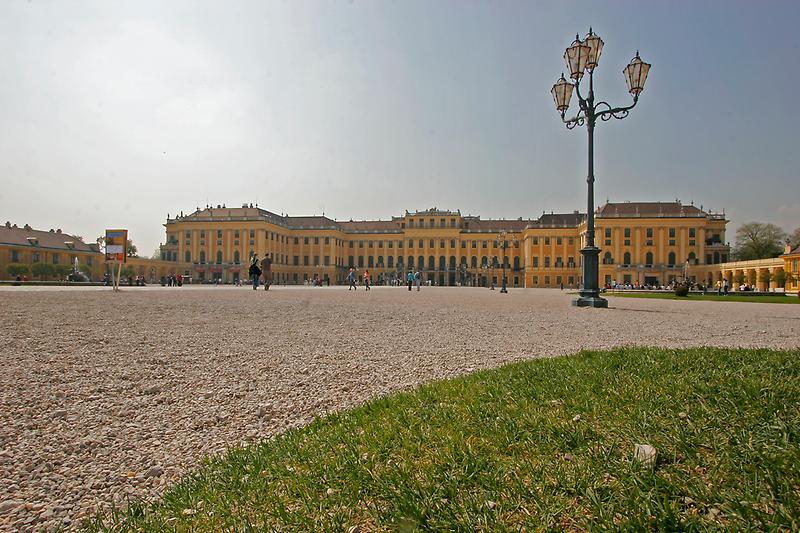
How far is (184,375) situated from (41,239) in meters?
76.8

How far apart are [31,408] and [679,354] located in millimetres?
5890

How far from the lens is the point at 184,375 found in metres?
5.17

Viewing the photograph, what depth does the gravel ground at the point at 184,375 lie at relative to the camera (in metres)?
2.86

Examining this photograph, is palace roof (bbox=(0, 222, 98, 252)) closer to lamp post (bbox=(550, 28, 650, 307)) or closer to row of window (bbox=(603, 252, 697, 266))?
lamp post (bbox=(550, 28, 650, 307))

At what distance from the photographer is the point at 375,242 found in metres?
95.4

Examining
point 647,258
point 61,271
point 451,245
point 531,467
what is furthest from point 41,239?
point 647,258

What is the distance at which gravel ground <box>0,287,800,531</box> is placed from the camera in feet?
9.37

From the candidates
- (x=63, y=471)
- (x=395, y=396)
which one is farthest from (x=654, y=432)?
(x=63, y=471)

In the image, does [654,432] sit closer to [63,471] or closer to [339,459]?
[339,459]

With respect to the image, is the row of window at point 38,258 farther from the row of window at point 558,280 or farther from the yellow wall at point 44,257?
the row of window at point 558,280

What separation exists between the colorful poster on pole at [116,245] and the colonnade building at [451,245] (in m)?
46.1

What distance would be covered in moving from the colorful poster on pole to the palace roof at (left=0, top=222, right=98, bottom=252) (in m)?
44.7

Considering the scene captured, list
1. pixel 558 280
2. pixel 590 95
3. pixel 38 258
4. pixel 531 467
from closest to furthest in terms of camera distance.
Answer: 1. pixel 531 467
2. pixel 590 95
3. pixel 38 258
4. pixel 558 280

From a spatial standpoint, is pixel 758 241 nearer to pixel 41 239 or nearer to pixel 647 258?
pixel 647 258
